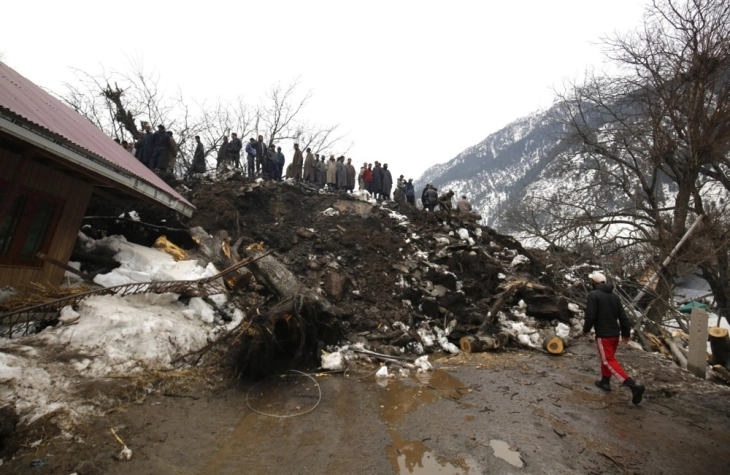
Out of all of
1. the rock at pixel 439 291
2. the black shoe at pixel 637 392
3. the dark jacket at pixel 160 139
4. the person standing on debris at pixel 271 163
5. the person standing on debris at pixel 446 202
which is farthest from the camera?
the person standing on debris at pixel 271 163

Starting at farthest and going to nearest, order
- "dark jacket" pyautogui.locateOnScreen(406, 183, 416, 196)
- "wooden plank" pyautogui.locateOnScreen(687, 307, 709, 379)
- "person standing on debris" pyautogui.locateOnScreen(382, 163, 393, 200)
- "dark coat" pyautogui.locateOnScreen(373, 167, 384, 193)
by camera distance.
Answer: "dark jacket" pyautogui.locateOnScreen(406, 183, 416, 196) < "person standing on debris" pyautogui.locateOnScreen(382, 163, 393, 200) < "dark coat" pyautogui.locateOnScreen(373, 167, 384, 193) < "wooden plank" pyautogui.locateOnScreen(687, 307, 709, 379)

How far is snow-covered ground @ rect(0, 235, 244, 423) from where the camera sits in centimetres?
337

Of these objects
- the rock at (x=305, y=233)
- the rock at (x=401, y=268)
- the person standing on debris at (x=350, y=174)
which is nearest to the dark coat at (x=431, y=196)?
the person standing on debris at (x=350, y=174)

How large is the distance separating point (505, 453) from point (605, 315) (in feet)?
9.04

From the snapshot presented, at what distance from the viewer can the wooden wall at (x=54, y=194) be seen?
186 inches

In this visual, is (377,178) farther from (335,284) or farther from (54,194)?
(54,194)

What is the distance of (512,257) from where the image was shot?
11078 millimetres

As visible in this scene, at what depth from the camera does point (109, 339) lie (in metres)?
4.45

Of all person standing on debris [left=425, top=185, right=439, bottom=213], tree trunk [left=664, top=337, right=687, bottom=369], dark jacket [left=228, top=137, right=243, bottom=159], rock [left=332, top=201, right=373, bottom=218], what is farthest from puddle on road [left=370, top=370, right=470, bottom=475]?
dark jacket [left=228, top=137, right=243, bottom=159]

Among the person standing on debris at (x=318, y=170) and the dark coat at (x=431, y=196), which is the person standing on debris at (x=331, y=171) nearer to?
the person standing on debris at (x=318, y=170)

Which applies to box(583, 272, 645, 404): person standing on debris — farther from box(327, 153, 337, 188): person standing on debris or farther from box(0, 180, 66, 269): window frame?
box(327, 153, 337, 188): person standing on debris

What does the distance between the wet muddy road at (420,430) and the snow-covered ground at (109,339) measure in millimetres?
658

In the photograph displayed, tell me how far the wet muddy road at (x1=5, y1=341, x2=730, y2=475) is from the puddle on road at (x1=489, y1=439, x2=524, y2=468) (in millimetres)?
18

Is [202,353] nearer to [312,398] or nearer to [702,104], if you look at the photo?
[312,398]
